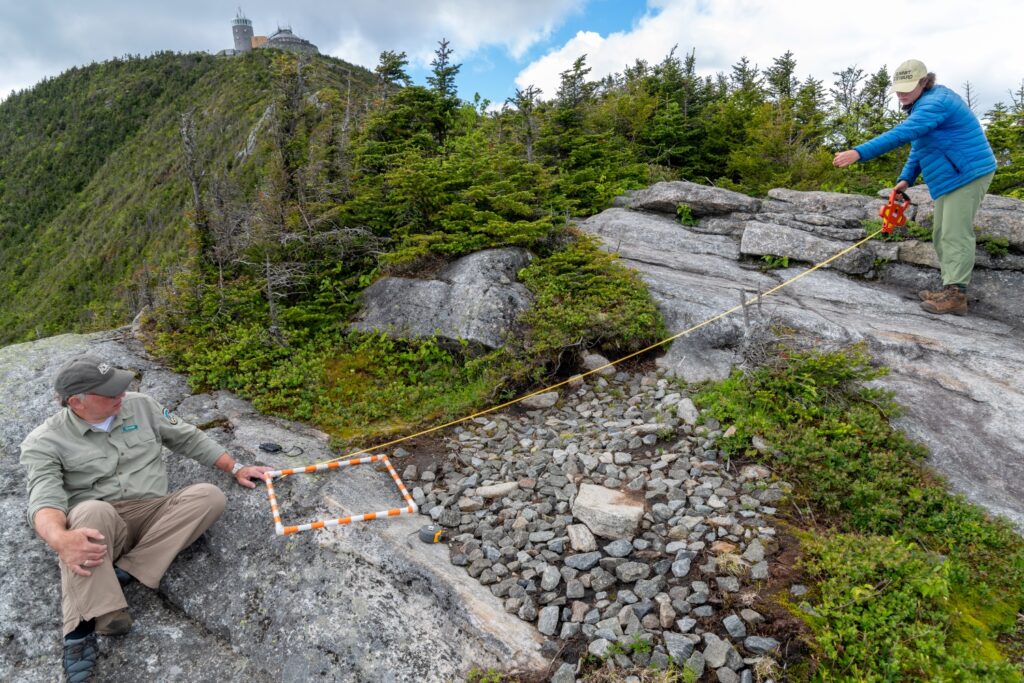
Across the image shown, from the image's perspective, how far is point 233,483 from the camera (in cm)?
526

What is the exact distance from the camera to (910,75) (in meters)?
6.83

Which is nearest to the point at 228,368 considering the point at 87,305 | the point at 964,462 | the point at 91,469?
the point at 91,469

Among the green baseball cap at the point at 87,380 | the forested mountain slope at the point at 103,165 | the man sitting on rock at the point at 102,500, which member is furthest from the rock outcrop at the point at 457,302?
the forested mountain slope at the point at 103,165

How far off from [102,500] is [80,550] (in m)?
0.69

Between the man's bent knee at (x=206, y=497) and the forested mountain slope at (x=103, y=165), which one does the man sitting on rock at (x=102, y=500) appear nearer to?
the man's bent knee at (x=206, y=497)

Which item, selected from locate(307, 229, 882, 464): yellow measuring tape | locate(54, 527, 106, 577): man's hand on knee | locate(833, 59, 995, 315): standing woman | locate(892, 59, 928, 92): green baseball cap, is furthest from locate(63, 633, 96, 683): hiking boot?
locate(892, 59, 928, 92): green baseball cap

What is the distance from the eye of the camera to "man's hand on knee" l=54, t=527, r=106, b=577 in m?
3.65

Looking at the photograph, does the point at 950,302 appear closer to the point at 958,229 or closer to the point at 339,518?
the point at 958,229

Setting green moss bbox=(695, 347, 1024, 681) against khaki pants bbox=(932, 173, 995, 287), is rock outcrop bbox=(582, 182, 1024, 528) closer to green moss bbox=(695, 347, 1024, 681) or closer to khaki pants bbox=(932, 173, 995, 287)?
green moss bbox=(695, 347, 1024, 681)

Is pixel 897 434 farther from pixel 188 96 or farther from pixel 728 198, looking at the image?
pixel 188 96

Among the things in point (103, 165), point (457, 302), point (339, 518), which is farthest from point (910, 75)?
point (103, 165)

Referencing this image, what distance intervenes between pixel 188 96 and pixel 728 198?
4327 inches

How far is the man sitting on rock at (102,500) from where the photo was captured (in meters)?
3.73

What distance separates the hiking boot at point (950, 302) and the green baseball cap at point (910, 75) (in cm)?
295
